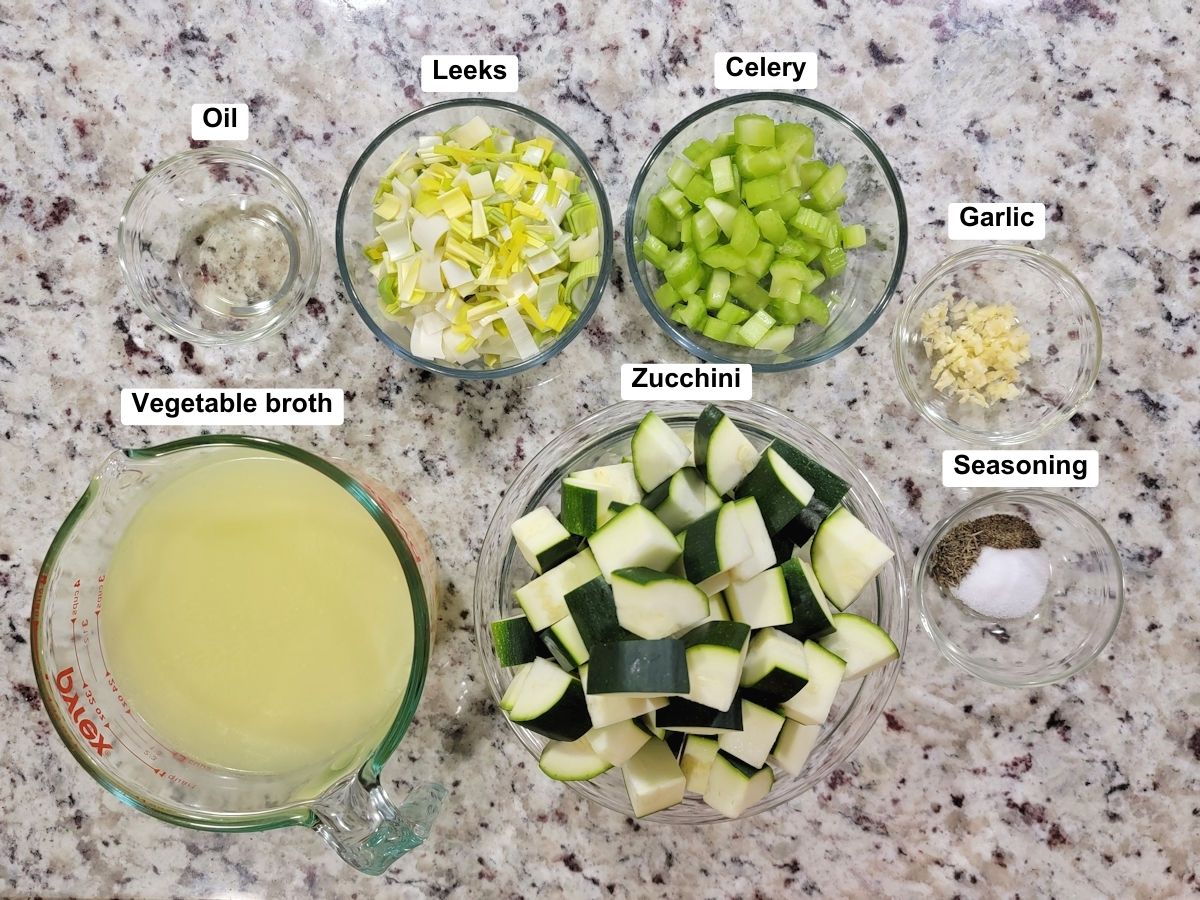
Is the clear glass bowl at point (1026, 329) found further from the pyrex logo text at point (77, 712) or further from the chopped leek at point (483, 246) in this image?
the pyrex logo text at point (77, 712)

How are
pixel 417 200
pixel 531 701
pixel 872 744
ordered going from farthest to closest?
pixel 872 744 → pixel 417 200 → pixel 531 701

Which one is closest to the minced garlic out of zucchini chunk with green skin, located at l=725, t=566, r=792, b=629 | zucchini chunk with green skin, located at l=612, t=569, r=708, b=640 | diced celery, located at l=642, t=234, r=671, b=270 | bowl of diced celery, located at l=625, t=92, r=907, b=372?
bowl of diced celery, located at l=625, t=92, r=907, b=372

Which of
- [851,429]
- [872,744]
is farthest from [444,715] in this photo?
[851,429]

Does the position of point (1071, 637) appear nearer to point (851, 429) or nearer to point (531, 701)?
point (851, 429)

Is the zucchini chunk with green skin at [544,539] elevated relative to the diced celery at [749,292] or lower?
lower

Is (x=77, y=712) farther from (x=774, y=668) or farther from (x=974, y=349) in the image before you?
(x=974, y=349)

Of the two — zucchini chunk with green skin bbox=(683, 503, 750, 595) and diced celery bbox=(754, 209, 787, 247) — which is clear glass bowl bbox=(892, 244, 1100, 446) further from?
zucchini chunk with green skin bbox=(683, 503, 750, 595)

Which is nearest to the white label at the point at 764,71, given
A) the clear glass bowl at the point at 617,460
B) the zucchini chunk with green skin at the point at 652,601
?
the clear glass bowl at the point at 617,460
